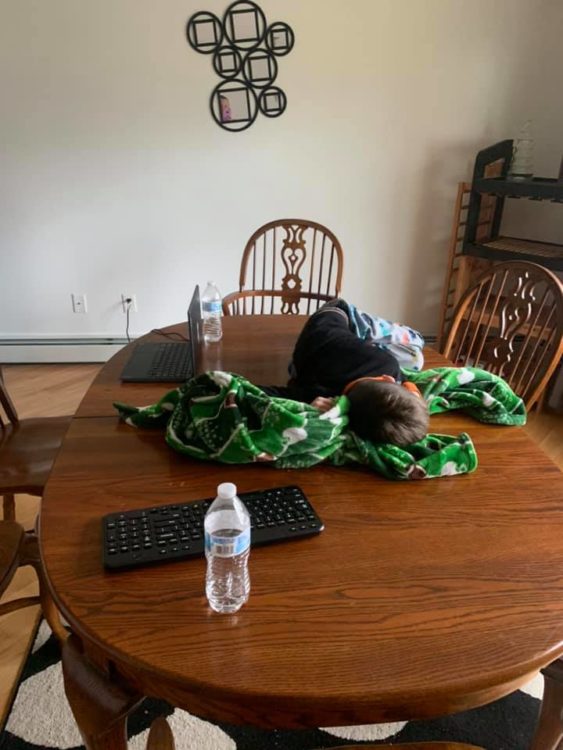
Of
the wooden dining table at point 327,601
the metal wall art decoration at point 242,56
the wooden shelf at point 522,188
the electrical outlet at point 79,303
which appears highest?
the metal wall art decoration at point 242,56

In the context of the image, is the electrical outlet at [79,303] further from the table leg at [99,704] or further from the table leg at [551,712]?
the table leg at [551,712]

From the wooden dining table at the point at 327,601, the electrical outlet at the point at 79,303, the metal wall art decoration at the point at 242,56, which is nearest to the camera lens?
the wooden dining table at the point at 327,601

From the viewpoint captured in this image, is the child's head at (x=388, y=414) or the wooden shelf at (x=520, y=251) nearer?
the child's head at (x=388, y=414)

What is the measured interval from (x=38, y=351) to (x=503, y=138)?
9.68 feet

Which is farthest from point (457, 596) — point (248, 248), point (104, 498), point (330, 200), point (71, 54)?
point (71, 54)

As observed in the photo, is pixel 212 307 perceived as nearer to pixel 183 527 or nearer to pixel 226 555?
pixel 183 527

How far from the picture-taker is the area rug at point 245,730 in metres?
1.24

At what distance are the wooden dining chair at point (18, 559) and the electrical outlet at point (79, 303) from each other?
2051 millimetres

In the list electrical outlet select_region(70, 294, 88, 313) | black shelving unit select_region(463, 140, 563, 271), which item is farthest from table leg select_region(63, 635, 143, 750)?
electrical outlet select_region(70, 294, 88, 313)

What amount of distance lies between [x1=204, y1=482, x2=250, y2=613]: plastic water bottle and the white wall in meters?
2.40

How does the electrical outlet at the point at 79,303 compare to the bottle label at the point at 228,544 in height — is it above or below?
below

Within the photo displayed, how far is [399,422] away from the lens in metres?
1.01

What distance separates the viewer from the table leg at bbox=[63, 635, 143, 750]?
0.76 meters

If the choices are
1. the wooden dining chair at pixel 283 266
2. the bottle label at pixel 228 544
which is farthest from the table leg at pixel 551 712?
the wooden dining chair at pixel 283 266
